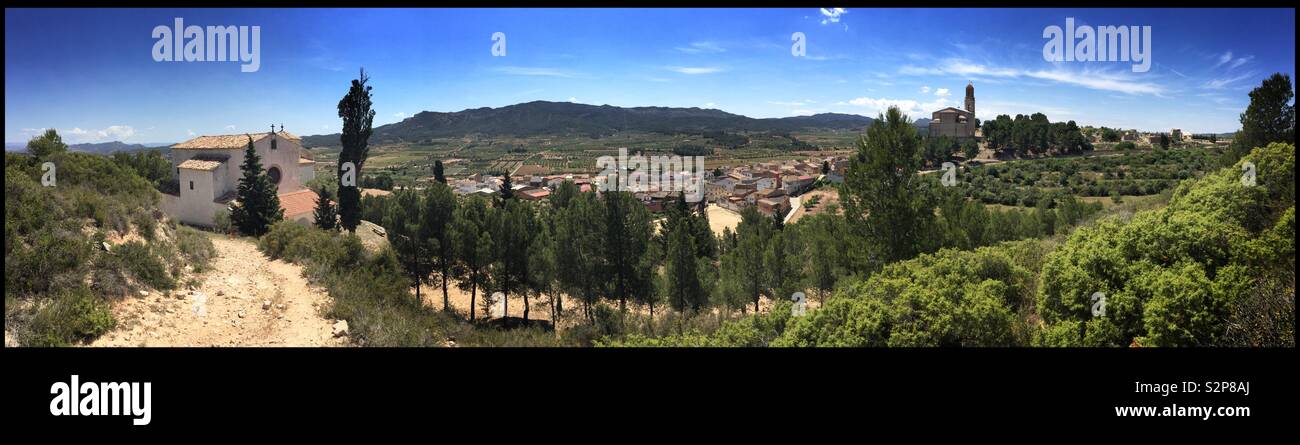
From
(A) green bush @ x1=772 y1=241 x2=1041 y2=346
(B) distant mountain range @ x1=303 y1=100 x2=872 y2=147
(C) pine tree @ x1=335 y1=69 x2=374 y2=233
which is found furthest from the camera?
(B) distant mountain range @ x1=303 y1=100 x2=872 y2=147

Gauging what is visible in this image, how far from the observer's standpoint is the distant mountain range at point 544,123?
10681 centimetres

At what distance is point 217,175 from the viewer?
22.3 metres

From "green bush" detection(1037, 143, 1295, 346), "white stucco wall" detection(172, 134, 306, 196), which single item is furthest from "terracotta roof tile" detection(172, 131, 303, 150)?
"green bush" detection(1037, 143, 1295, 346)

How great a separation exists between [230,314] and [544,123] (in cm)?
11175

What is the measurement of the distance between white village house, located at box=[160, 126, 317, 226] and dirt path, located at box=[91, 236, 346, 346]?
11.3 m

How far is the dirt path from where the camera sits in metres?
7.89

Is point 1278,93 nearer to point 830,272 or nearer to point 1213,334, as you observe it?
point 830,272

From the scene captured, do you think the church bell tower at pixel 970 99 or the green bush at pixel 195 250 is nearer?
the green bush at pixel 195 250

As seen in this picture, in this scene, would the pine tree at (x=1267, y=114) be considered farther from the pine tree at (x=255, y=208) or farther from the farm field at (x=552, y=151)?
the farm field at (x=552, y=151)

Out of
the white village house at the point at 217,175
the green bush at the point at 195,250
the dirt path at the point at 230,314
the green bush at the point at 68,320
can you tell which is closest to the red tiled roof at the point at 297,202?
the white village house at the point at 217,175

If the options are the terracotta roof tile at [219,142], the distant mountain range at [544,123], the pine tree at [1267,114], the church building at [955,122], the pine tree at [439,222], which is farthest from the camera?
the distant mountain range at [544,123]

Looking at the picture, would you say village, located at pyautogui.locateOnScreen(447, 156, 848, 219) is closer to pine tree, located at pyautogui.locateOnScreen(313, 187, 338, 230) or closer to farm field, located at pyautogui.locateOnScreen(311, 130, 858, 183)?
farm field, located at pyautogui.locateOnScreen(311, 130, 858, 183)

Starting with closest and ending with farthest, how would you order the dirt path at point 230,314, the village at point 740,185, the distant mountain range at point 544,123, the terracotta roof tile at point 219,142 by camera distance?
1. the dirt path at point 230,314
2. the terracotta roof tile at point 219,142
3. the village at point 740,185
4. the distant mountain range at point 544,123

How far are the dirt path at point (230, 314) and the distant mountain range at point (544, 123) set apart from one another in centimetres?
9218
